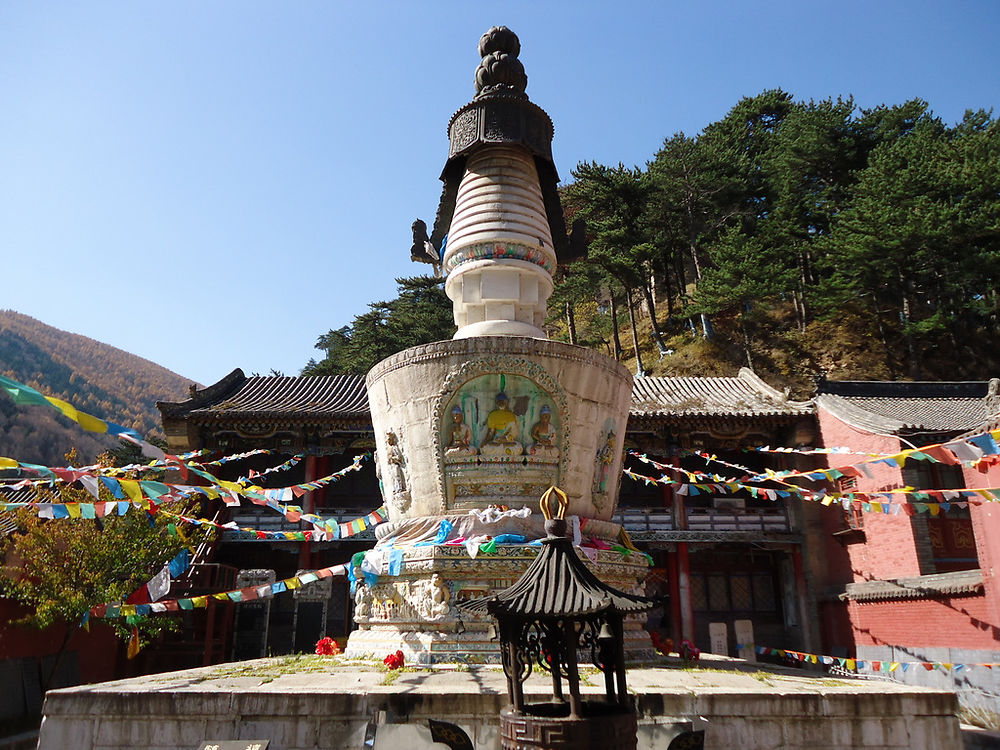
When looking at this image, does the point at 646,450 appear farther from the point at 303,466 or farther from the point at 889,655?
the point at 303,466

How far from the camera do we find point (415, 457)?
9812mm

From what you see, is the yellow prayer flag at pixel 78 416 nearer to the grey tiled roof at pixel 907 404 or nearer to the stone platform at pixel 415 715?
the stone platform at pixel 415 715

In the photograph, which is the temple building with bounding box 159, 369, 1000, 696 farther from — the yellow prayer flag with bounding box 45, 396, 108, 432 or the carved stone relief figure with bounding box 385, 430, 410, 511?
the yellow prayer flag with bounding box 45, 396, 108, 432

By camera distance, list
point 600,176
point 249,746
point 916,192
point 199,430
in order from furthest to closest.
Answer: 1. point 600,176
2. point 916,192
3. point 199,430
4. point 249,746

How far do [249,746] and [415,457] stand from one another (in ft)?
15.6

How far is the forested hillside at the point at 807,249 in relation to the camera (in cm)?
3009

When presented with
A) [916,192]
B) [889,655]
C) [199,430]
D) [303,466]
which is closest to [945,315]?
[916,192]

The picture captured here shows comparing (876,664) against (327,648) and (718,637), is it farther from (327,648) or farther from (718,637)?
(327,648)

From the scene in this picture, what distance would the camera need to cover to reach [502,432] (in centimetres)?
945

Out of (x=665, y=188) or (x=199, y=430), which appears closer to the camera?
(x=199, y=430)

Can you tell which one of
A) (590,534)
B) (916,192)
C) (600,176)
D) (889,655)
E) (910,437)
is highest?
(600,176)

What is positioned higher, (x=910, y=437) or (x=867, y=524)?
(x=910, y=437)

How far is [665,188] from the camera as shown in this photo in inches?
1534

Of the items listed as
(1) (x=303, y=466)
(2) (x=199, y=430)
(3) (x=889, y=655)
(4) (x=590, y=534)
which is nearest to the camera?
(4) (x=590, y=534)
